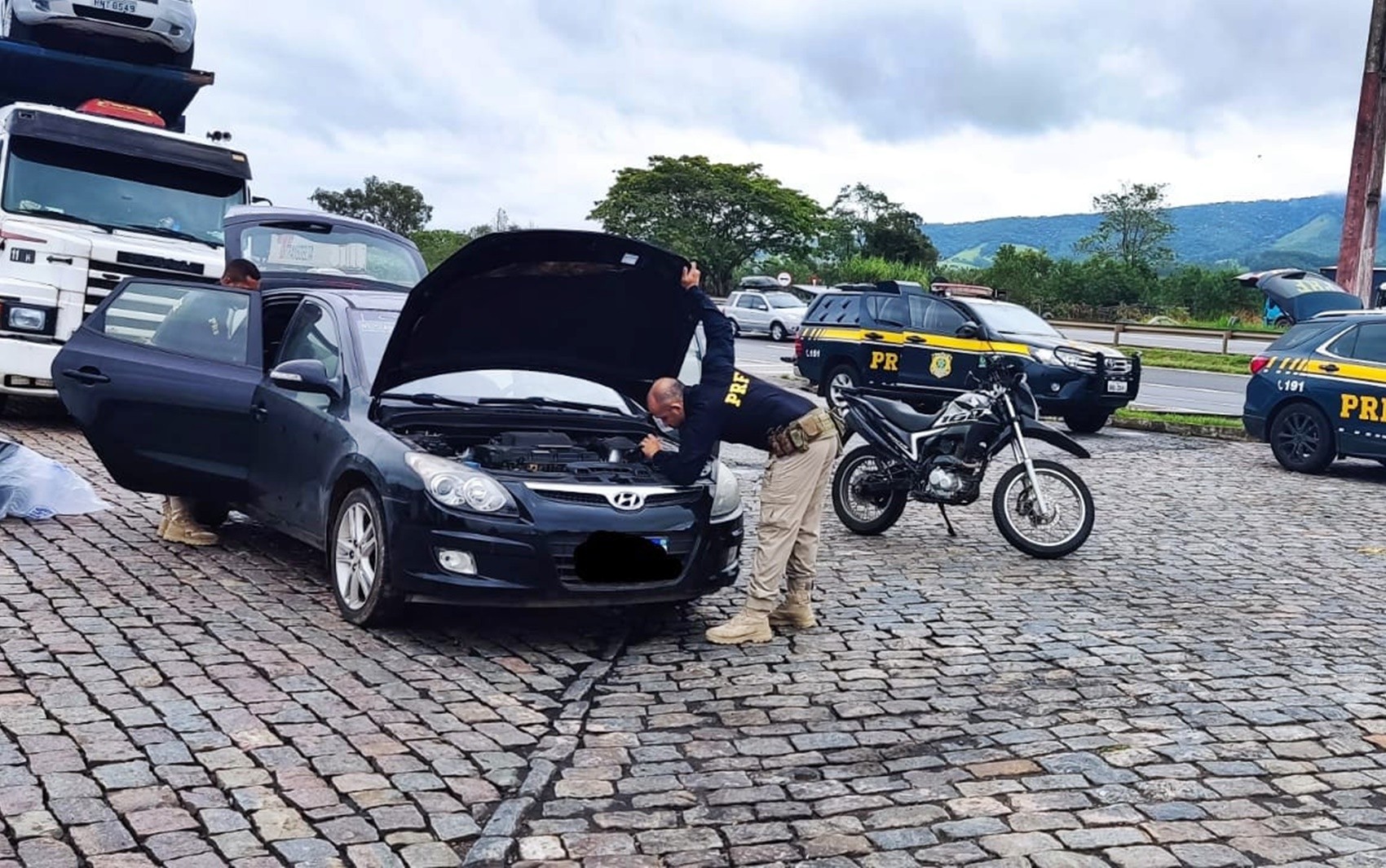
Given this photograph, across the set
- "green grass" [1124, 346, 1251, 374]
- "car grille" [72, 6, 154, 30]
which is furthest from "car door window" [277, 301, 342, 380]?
"green grass" [1124, 346, 1251, 374]

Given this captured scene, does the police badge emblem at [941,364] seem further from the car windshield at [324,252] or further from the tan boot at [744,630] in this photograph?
the tan boot at [744,630]

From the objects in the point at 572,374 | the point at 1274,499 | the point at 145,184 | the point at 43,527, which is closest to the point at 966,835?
the point at 572,374

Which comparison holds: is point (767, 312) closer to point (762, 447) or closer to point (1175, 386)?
point (1175, 386)

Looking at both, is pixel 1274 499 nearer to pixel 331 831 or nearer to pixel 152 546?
pixel 152 546

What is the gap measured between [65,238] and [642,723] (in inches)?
352

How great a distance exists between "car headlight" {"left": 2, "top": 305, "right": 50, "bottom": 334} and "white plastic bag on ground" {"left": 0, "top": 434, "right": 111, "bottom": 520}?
339cm

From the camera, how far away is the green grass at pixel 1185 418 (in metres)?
17.5

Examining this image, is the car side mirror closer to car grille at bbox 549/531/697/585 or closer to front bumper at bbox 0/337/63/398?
car grille at bbox 549/531/697/585

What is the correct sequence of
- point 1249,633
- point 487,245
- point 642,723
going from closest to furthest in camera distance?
point 642,723, point 487,245, point 1249,633

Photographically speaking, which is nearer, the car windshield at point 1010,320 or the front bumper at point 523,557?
the front bumper at point 523,557

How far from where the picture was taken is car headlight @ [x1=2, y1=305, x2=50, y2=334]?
11789mm

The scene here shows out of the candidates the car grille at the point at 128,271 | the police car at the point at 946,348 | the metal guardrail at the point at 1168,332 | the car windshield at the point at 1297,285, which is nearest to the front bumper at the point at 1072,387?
the police car at the point at 946,348

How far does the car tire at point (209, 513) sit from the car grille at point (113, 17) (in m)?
8.54

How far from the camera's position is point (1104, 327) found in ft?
125
